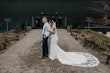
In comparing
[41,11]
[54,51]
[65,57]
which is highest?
[41,11]

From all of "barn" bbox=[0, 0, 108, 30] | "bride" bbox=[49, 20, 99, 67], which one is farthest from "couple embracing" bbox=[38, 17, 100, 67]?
"barn" bbox=[0, 0, 108, 30]

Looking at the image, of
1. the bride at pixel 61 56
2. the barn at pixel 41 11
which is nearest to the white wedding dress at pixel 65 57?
the bride at pixel 61 56

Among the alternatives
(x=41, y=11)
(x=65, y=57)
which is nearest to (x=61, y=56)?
(x=65, y=57)

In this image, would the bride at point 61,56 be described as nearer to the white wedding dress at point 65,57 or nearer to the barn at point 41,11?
the white wedding dress at point 65,57

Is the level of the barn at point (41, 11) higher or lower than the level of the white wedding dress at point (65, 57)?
higher

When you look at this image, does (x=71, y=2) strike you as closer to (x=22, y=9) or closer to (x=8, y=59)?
(x=22, y=9)

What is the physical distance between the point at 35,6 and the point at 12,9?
11.6 feet

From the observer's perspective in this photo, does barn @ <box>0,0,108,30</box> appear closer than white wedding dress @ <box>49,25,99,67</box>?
No

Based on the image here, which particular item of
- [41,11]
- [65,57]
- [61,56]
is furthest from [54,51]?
[41,11]

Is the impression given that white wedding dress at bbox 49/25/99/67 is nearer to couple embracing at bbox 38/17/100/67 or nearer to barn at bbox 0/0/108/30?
couple embracing at bbox 38/17/100/67

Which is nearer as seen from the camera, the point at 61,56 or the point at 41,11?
the point at 61,56

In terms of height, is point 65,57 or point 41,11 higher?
point 41,11

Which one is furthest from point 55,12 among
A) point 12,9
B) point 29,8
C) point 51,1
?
point 12,9

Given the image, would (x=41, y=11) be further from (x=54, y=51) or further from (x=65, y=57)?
(x=65, y=57)
